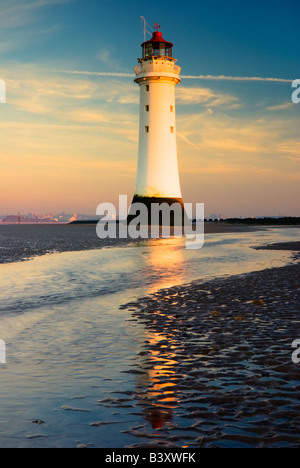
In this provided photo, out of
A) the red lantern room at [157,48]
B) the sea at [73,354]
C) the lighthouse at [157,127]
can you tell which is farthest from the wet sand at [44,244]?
the red lantern room at [157,48]

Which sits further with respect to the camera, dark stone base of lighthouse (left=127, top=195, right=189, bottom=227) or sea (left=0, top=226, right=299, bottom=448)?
dark stone base of lighthouse (left=127, top=195, right=189, bottom=227)

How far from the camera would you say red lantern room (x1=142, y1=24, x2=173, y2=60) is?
5572 cm

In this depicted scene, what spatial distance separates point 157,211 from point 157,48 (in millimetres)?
18256

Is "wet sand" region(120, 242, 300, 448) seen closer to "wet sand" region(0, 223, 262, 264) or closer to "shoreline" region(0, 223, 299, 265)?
"shoreline" region(0, 223, 299, 265)

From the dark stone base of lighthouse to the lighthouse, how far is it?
112 mm

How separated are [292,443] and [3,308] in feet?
28.6

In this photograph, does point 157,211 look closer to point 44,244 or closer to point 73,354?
point 44,244

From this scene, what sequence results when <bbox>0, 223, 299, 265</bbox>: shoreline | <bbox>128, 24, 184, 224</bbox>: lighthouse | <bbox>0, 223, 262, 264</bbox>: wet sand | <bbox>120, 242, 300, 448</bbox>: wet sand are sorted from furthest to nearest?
<bbox>128, 24, 184, 224</bbox>: lighthouse, <bbox>0, 223, 262, 264</bbox>: wet sand, <bbox>0, 223, 299, 265</bbox>: shoreline, <bbox>120, 242, 300, 448</bbox>: wet sand

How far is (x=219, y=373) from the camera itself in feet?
20.1

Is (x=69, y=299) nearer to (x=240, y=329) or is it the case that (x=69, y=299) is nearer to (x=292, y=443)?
(x=240, y=329)

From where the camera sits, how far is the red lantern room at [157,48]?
5572 centimetres

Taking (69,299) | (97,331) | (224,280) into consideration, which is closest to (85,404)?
(97,331)

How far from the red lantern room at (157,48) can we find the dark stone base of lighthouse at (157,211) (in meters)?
16.0

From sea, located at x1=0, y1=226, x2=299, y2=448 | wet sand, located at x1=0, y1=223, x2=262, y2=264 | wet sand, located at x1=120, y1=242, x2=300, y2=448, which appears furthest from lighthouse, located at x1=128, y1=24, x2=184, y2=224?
wet sand, located at x1=120, y1=242, x2=300, y2=448
